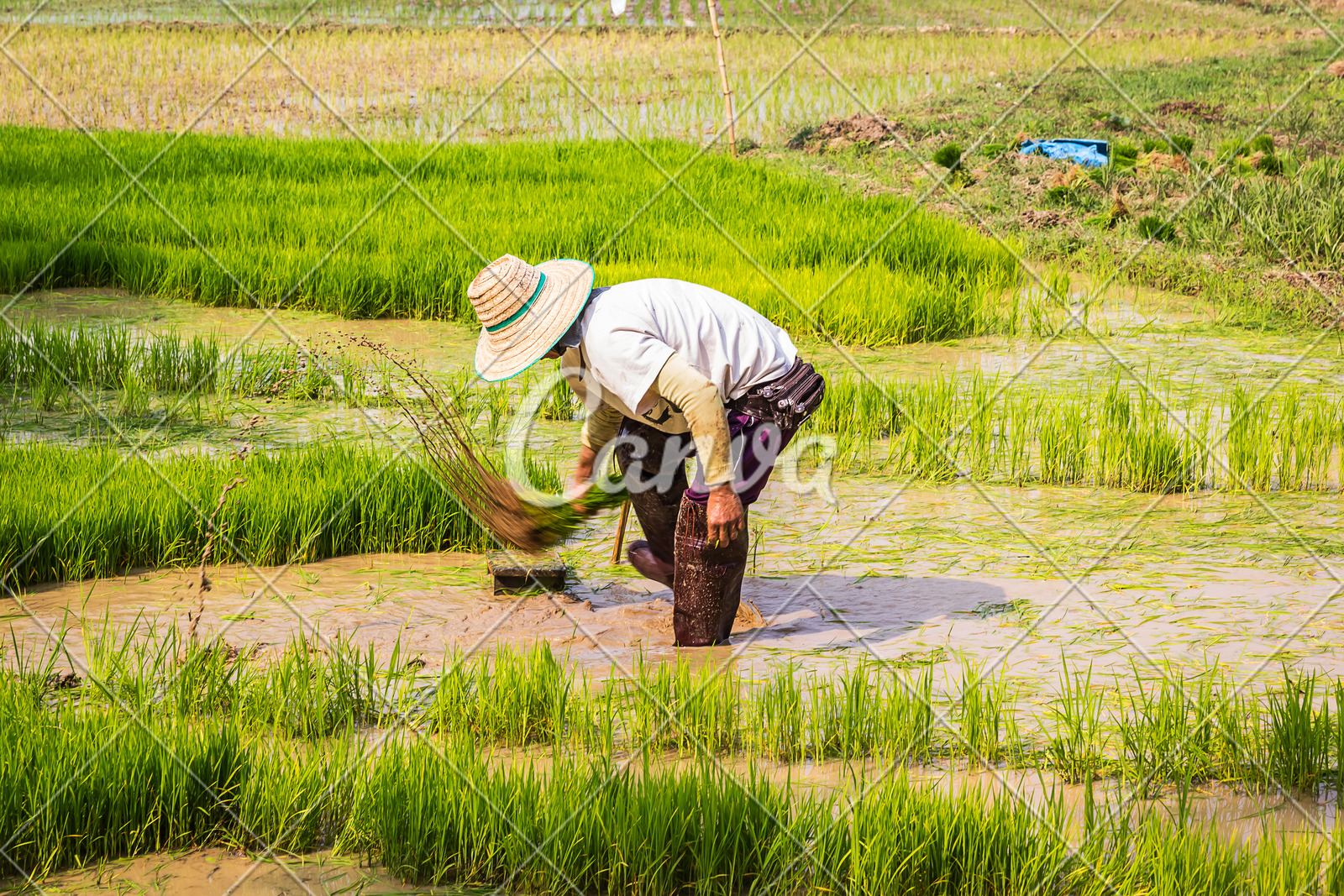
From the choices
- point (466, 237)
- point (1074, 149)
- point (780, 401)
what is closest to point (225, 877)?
point (780, 401)

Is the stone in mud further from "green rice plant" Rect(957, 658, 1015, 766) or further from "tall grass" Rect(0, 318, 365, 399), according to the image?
"tall grass" Rect(0, 318, 365, 399)

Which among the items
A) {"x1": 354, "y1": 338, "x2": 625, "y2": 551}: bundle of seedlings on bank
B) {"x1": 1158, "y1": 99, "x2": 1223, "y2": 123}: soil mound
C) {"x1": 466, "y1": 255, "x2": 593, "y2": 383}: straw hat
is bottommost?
{"x1": 354, "y1": 338, "x2": 625, "y2": 551}: bundle of seedlings on bank

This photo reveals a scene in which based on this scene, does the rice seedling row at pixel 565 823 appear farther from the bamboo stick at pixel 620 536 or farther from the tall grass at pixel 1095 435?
the tall grass at pixel 1095 435

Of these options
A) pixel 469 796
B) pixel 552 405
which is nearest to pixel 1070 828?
pixel 469 796

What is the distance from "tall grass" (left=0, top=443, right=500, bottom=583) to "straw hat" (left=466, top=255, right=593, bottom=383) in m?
1.13

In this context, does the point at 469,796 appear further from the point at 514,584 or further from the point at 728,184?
the point at 728,184

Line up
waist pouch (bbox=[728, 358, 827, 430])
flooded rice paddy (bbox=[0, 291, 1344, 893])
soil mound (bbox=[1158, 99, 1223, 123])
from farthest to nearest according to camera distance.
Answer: soil mound (bbox=[1158, 99, 1223, 123]) < waist pouch (bbox=[728, 358, 827, 430]) < flooded rice paddy (bbox=[0, 291, 1344, 893])

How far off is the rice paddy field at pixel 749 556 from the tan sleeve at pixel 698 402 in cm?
49

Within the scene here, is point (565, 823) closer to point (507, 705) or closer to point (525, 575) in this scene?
point (507, 705)

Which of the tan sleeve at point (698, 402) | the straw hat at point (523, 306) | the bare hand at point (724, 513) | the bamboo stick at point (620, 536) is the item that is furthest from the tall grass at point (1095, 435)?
the straw hat at point (523, 306)

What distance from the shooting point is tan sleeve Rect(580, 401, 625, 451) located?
3.00m

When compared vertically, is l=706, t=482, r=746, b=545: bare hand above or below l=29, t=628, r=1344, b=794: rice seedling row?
above

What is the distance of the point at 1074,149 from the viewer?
30.3ft

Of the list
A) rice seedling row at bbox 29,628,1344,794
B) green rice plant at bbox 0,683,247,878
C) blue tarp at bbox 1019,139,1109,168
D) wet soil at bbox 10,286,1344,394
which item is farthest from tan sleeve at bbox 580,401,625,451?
blue tarp at bbox 1019,139,1109,168
